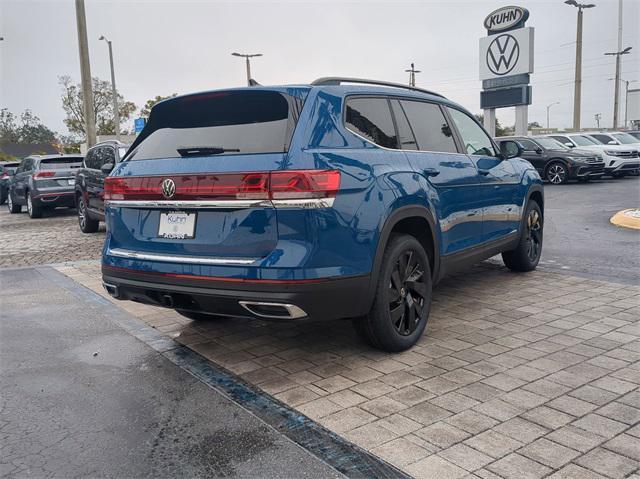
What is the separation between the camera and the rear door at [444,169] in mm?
4633

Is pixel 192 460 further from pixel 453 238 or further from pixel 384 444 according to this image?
pixel 453 238

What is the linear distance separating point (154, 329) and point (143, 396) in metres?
1.54

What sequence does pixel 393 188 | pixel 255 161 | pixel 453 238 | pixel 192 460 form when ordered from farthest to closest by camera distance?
pixel 453 238
pixel 393 188
pixel 255 161
pixel 192 460

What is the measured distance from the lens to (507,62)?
92.3 feet

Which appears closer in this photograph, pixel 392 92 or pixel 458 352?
pixel 458 352

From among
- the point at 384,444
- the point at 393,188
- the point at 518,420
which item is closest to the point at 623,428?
the point at 518,420

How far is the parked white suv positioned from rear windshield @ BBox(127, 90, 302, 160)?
19.2 metres

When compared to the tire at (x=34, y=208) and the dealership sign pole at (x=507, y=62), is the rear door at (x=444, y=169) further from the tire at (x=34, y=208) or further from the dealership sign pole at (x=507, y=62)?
the dealership sign pole at (x=507, y=62)

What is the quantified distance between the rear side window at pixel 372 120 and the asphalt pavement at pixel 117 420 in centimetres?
195

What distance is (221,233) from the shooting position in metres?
3.67

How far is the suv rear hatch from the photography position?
11.7 feet

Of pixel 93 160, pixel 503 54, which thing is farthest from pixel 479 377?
pixel 503 54

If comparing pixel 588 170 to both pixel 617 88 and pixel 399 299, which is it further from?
pixel 617 88

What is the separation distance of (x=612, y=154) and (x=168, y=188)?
20.2 metres
